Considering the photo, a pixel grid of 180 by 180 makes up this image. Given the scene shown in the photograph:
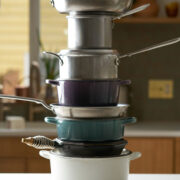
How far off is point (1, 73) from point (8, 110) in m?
0.30

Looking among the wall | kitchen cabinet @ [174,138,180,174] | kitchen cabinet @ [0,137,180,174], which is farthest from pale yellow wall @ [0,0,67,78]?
kitchen cabinet @ [174,138,180,174]

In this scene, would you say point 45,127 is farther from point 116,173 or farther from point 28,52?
point 116,173

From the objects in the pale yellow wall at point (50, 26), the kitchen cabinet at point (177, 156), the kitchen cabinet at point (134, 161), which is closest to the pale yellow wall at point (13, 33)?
the pale yellow wall at point (50, 26)

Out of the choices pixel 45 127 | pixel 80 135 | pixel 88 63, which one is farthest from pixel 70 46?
pixel 45 127

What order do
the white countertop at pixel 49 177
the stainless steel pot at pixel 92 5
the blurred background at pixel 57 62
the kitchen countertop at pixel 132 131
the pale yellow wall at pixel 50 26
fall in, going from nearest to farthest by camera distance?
1. the stainless steel pot at pixel 92 5
2. the white countertop at pixel 49 177
3. the kitchen countertop at pixel 132 131
4. the blurred background at pixel 57 62
5. the pale yellow wall at pixel 50 26

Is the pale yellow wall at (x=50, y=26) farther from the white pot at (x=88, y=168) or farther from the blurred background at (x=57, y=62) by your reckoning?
the white pot at (x=88, y=168)

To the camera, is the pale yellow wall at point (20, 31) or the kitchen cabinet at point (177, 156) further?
the pale yellow wall at point (20, 31)

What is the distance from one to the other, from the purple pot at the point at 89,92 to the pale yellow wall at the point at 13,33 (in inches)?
118

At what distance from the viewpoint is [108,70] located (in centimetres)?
116

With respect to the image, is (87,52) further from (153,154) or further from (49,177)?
(153,154)

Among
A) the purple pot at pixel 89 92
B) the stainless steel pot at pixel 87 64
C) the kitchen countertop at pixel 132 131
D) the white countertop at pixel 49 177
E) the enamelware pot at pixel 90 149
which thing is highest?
the stainless steel pot at pixel 87 64

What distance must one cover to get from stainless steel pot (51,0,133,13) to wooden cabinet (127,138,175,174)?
225 centimetres

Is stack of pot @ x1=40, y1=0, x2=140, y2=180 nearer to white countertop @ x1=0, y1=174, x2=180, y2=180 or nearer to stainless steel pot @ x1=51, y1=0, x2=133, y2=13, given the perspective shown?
stainless steel pot @ x1=51, y1=0, x2=133, y2=13

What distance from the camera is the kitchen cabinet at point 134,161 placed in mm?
3326
